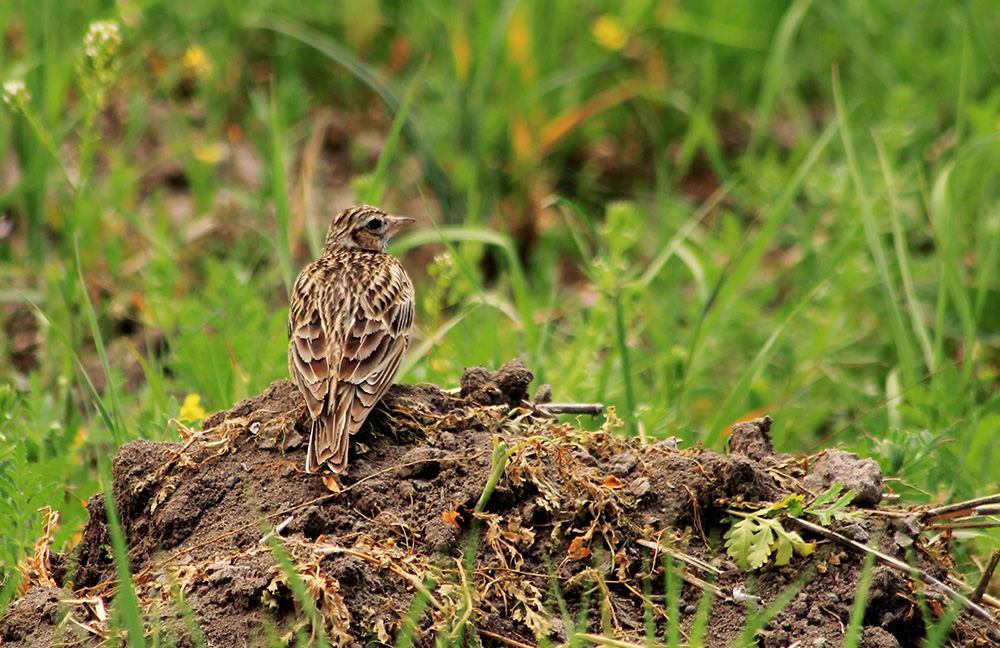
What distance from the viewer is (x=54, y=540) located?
3.99 metres

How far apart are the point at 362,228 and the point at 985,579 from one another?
11.2ft

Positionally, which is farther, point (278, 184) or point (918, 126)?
point (918, 126)

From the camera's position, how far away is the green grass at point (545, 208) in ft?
17.3

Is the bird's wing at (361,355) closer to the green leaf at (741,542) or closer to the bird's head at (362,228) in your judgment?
the bird's head at (362,228)

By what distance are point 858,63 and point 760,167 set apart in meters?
1.70

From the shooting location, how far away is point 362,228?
563cm

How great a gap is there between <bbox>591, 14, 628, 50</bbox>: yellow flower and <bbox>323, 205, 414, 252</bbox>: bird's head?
Answer: 13.6ft

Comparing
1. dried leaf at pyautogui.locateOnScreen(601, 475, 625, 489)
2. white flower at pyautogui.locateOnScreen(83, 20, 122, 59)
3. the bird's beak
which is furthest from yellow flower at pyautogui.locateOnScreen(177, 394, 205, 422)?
dried leaf at pyautogui.locateOnScreen(601, 475, 625, 489)

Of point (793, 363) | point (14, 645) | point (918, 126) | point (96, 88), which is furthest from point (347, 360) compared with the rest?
point (918, 126)

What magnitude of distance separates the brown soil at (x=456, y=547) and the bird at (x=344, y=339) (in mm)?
135

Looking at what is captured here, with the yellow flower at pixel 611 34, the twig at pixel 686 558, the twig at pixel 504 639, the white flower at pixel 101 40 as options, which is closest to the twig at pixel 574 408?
the twig at pixel 686 558

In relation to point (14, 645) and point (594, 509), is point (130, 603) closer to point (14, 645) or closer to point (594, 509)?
point (14, 645)

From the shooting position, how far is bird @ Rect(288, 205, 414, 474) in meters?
3.82

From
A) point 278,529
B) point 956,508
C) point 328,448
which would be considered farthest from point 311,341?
point 956,508
